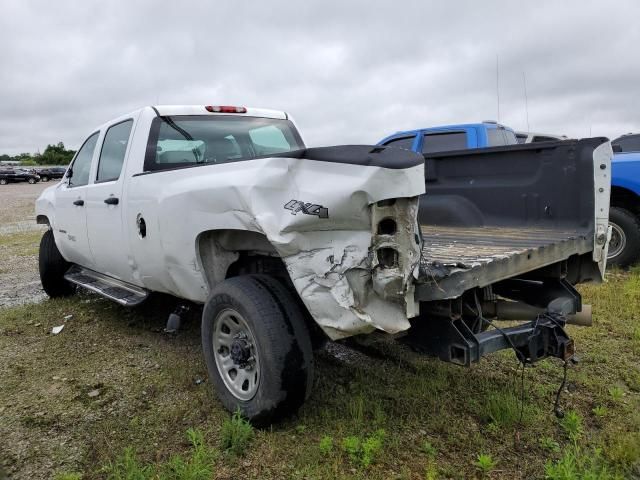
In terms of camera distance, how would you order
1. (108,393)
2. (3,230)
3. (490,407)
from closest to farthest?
(490,407) → (108,393) → (3,230)

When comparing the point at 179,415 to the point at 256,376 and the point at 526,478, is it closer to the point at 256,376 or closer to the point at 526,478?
the point at 256,376

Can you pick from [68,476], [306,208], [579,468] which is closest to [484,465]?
[579,468]

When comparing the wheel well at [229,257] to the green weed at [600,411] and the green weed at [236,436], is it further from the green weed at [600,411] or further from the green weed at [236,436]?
the green weed at [600,411]

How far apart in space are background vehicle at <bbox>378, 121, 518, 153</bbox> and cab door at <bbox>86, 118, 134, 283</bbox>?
4.57m

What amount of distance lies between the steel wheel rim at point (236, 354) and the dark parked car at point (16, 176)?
168 feet

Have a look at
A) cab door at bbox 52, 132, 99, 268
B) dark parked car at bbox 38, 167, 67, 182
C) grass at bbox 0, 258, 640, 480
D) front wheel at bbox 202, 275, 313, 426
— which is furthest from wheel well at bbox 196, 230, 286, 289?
dark parked car at bbox 38, 167, 67, 182

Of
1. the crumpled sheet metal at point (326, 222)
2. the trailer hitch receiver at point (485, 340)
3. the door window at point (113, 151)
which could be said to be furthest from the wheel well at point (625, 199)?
the door window at point (113, 151)

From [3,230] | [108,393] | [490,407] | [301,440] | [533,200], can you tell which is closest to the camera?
[301,440]

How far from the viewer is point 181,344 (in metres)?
4.50

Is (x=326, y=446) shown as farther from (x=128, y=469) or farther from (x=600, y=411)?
(x=600, y=411)

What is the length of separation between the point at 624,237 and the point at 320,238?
5698 mm

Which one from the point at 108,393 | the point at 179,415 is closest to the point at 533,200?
the point at 179,415

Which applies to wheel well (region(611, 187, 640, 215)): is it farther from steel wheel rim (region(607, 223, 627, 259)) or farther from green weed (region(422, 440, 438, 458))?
green weed (region(422, 440, 438, 458))

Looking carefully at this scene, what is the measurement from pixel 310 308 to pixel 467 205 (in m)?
2.35
